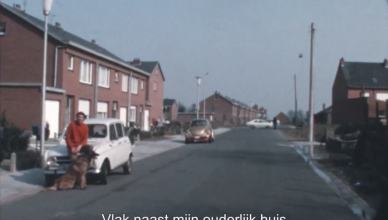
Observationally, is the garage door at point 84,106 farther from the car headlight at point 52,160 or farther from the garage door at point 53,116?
the car headlight at point 52,160

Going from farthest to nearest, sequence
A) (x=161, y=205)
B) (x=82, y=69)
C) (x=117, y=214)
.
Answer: (x=82, y=69)
(x=161, y=205)
(x=117, y=214)

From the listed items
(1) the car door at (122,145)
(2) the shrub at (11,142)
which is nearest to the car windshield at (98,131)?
(1) the car door at (122,145)

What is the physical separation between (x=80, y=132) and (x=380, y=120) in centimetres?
1195

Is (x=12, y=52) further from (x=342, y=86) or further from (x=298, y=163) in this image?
(x=342, y=86)

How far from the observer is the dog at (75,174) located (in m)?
14.0

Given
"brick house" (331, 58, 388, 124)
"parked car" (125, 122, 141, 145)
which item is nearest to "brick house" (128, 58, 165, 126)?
"brick house" (331, 58, 388, 124)

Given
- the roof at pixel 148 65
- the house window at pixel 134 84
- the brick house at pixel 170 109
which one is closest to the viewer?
the house window at pixel 134 84

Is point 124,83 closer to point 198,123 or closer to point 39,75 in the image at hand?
point 198,123

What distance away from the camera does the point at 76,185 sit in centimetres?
1449

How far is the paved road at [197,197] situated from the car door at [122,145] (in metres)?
0.59

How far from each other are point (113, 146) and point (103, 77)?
2828cm

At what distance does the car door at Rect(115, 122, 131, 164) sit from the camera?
16.6 m

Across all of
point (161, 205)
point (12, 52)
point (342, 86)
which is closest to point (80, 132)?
point (161, 205)

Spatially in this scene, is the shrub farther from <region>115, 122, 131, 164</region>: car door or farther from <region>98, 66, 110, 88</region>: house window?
<region>98, 66, 110, 88</region>: house window
